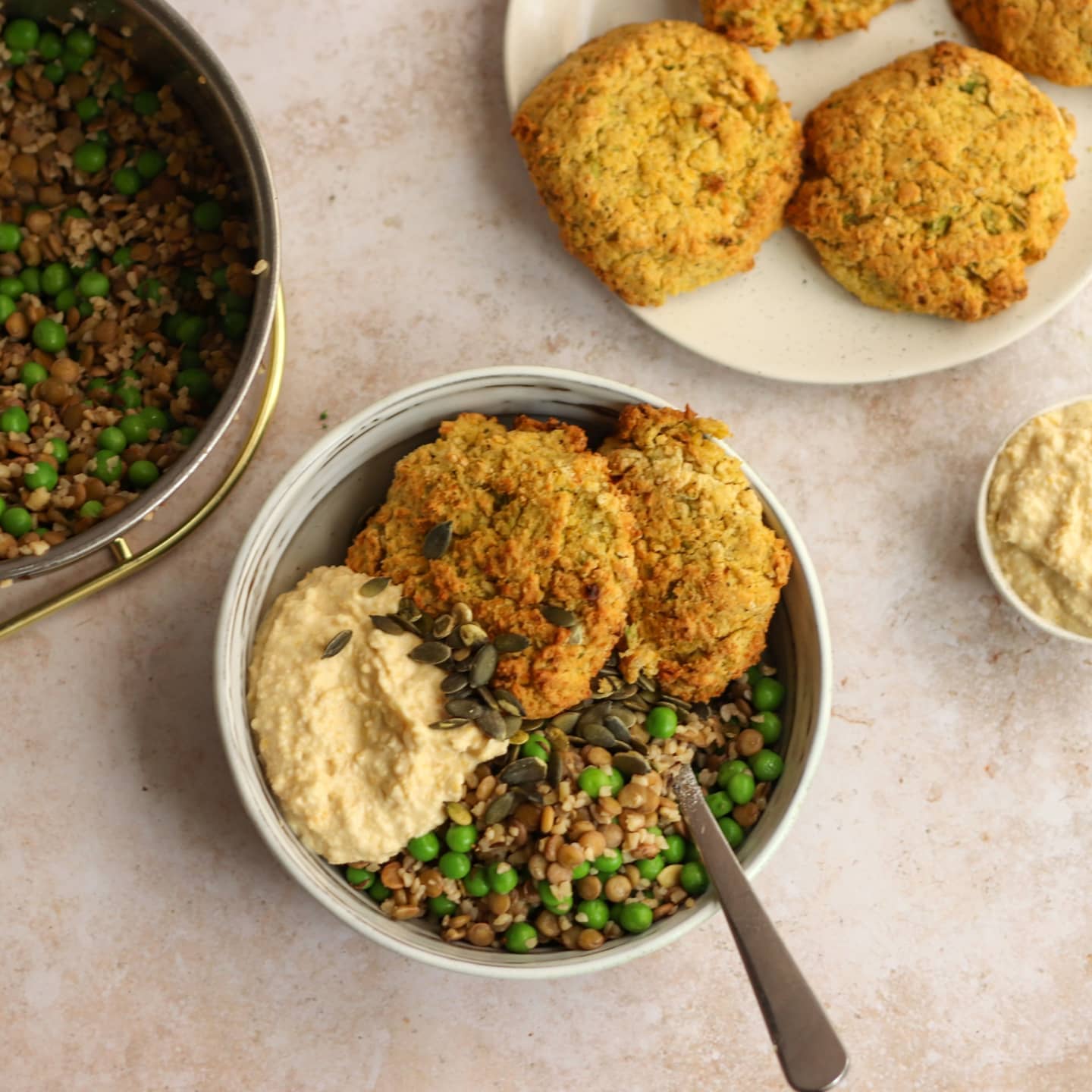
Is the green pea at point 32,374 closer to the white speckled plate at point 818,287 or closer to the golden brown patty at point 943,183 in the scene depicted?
the white speckled plate at point 818,287

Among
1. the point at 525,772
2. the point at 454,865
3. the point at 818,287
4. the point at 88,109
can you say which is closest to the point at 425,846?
the point at 454,865

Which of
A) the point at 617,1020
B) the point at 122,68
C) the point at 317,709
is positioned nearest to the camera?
the point at 317,709

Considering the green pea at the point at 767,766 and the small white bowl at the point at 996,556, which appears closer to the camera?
the green pea at the point at 767,766

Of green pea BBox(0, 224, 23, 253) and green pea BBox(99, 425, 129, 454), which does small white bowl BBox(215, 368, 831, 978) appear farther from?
green pea BBox(0, 224, 23, 253)

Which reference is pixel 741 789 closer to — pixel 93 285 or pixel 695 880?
pixel 695 880

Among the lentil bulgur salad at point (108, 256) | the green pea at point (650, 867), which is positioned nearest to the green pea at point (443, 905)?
the green pea at point (650, 867)

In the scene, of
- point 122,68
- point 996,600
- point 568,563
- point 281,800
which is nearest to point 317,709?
point 281,800

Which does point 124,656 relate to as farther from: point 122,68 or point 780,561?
point 780,561
